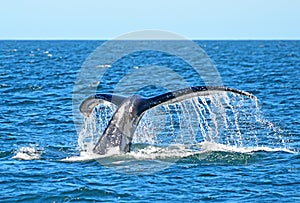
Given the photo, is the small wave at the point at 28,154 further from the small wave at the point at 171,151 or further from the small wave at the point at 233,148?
the small wave at the point at 233,148

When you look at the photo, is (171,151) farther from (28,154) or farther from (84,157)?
(28,154)

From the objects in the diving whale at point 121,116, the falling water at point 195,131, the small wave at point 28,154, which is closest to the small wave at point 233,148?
the falling water at point 195,131

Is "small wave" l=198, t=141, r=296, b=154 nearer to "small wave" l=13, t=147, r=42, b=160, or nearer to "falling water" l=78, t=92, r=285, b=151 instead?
"falling water" l=78, t=92, r=285, b=151

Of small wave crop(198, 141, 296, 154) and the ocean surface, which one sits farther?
small wave crop(198, 141, 296, 154)

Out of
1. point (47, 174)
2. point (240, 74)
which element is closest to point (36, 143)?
point (47, 174)

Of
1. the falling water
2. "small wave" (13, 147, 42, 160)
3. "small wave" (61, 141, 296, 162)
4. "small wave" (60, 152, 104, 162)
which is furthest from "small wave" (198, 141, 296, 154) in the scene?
"small wave" (13, 147, 42, 160)

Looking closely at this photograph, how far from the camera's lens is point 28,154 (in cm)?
1207

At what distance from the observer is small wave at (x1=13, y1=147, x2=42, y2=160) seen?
11.8 metres

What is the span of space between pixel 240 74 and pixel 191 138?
20.8 m

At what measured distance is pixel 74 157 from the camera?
1167cm

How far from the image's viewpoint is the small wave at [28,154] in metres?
11.8

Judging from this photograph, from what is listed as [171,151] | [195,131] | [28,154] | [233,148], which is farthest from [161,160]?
[195,131]

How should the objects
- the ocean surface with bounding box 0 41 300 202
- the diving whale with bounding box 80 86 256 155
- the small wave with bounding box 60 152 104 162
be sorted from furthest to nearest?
the small wave with bounding box 60 152 104 162 < the diving whale with bounding box 80 86 256 155 < the ocean surface with bounding box 0 41 300 202

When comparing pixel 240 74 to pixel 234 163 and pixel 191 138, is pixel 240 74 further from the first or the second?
pixel 234 163
